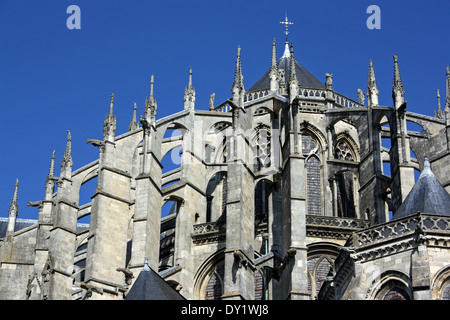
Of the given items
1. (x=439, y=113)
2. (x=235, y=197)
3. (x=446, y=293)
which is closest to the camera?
(x=446, y=293)

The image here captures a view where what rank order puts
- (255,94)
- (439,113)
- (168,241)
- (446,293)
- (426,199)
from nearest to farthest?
(446,293) → (426,199) → (168,241) → (255,94) → (439,113)

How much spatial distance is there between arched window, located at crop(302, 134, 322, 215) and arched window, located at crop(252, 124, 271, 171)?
139cm

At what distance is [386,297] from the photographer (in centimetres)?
2089

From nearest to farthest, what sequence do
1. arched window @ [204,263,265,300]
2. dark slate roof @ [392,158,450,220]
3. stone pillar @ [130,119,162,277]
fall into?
1. dark slate roof @ [392,158,450,220]
2. stone pillar @ [130,119,162,277]
3. arched window @ [204,263,265,300]

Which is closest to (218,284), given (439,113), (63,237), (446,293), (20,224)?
(63,237)

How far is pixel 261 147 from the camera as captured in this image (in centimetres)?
3475

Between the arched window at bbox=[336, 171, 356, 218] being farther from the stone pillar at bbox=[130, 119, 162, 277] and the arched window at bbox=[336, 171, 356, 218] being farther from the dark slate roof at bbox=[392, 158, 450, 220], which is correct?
the dark slate roof at bbox=[392, 158, 450, 220]

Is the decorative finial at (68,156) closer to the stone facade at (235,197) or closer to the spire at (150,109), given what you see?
the stone facade at (235,197)

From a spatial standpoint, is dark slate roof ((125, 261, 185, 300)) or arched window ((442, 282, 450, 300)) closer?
dark slate roof ((125, 261, 185, 300))

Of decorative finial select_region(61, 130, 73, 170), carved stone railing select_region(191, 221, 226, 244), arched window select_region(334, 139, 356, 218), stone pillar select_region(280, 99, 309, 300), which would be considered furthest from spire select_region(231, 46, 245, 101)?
decorative finial select_region(61, 130, 73, 170)

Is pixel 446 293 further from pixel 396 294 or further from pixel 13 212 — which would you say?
pixel 13 212

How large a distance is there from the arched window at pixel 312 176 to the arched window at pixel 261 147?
1388mm

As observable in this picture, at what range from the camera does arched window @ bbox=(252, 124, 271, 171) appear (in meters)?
34.3

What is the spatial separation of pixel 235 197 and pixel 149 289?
8.48 meters
